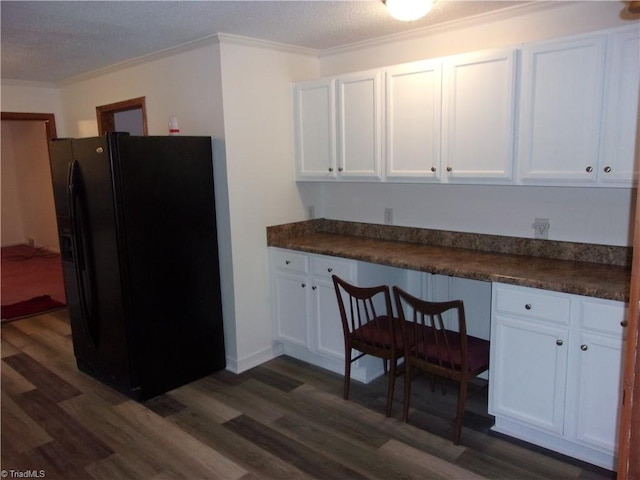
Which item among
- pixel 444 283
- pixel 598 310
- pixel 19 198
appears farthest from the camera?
pixel 19 198

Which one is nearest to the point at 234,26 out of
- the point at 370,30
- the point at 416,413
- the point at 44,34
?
the point at 370,30

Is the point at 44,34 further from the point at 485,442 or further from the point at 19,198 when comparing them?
the point at 19,198

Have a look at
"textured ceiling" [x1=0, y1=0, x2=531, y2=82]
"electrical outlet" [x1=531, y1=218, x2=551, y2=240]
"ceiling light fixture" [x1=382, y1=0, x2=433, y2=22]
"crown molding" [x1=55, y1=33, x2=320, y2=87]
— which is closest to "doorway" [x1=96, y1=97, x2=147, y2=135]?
"crown molding" [x1=55, y1=33, x2=320, y2=87]

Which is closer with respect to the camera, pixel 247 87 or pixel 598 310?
pixel 598 310

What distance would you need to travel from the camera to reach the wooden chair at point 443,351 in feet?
8.25

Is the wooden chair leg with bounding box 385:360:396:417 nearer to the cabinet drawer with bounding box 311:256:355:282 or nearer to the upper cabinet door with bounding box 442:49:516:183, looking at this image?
the cabinet drawer with bounding box 311:256:355:282

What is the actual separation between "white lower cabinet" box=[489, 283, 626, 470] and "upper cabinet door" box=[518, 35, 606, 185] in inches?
26.3

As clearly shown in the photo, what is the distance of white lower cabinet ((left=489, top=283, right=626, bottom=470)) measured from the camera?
2283 millimetres

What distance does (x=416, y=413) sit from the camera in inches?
117

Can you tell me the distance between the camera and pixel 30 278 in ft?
20.7

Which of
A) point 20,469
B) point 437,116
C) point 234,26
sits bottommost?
point 20,469

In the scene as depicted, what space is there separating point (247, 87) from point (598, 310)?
100 inches

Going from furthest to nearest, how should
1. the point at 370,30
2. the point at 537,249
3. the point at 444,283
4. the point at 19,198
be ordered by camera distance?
the point at 19,198, the point at 444,283, the point at 370,30, the point at 537,249

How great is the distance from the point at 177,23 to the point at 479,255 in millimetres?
2290
